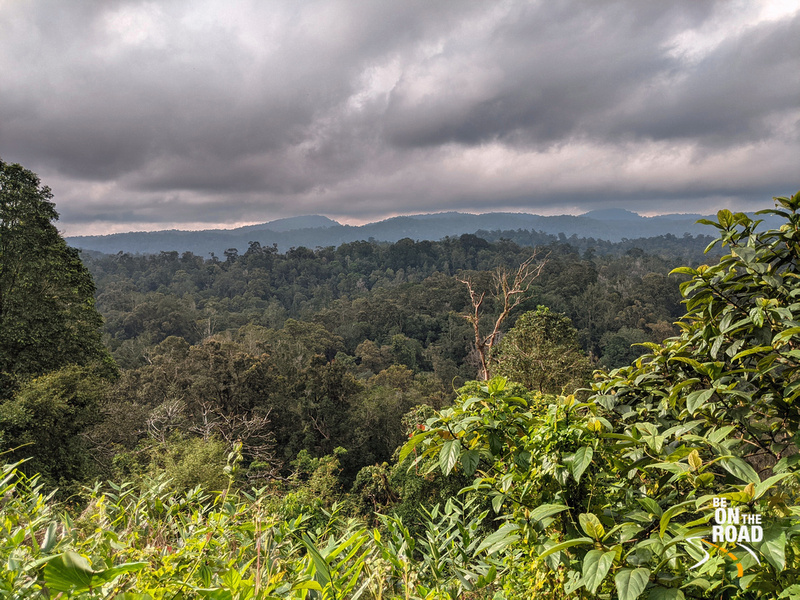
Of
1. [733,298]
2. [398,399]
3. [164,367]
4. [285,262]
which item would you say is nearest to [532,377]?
[398,399]

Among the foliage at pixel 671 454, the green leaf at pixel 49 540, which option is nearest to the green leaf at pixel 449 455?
the foliage at pixel 671 454

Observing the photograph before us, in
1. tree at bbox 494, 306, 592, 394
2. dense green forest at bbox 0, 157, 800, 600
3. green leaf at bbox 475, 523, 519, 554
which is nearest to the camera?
dense green forest at bbox 0, 157, 800, 600

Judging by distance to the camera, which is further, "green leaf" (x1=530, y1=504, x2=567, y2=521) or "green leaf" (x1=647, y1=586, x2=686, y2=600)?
"green leaf" (x1=530, y1=504, x2=567, y2=521)

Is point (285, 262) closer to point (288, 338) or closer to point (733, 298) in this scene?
point (288, 338)

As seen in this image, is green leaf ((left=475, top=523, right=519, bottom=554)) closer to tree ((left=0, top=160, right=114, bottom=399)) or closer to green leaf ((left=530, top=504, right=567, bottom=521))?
green leaf ((left=530, top=504, right=567, bottom=521))

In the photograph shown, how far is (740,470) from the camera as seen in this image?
78 cm

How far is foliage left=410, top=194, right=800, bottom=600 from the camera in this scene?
70 cm

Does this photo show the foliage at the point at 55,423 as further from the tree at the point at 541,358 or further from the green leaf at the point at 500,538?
the tree at the point at 541,358

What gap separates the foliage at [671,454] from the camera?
70cm

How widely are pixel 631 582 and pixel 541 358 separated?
10.5 metres

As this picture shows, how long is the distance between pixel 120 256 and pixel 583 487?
79.6 m

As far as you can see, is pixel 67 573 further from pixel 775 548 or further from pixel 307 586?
pixel 775 548

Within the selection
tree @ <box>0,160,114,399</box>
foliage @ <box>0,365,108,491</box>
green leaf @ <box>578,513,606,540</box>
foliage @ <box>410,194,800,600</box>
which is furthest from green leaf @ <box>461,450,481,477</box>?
tree @ <box>0,160,114,399</box>

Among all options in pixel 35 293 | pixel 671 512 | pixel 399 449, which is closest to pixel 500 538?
pixel 671 512
